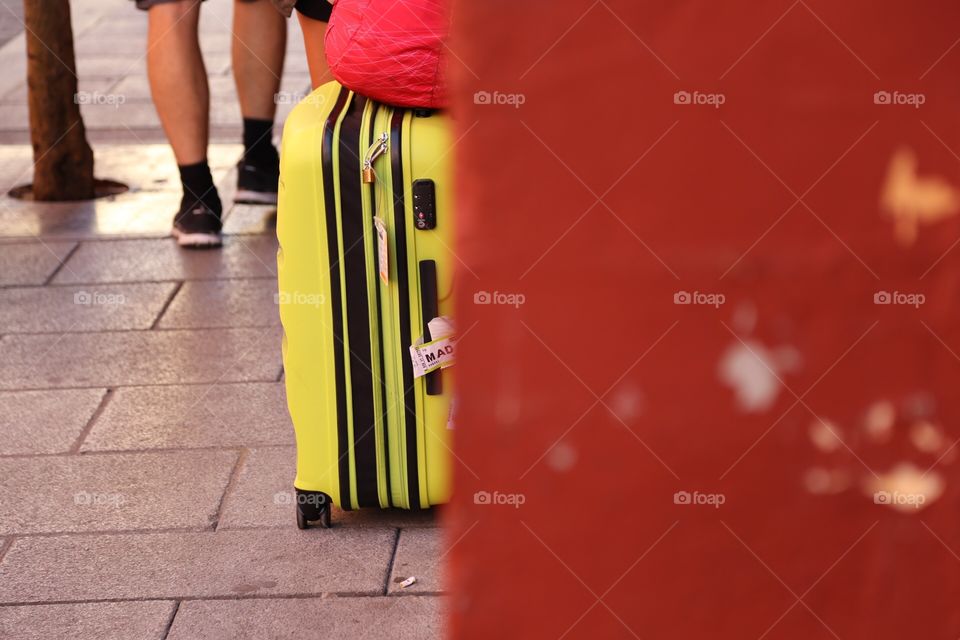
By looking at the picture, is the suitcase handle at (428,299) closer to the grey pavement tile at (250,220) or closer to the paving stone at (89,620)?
the paving stone at (89,620)

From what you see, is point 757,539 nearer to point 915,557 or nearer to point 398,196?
point 915,557

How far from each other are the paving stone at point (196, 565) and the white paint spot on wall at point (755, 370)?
1689mm

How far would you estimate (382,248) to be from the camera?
2467mm

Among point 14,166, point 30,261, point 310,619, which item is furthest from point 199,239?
point 310,619

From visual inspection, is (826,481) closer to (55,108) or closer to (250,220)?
(250,220)

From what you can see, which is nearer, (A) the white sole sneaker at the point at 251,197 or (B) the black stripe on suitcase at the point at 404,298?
(B) the black stripe on suitcase at the point at 404,298

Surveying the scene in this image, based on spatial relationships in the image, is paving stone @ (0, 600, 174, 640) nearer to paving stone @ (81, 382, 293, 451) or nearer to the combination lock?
paving stone @ (81, 382, 293, 451)

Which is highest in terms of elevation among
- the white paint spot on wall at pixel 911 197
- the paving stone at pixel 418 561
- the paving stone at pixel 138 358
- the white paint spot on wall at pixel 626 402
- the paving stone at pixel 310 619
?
the white paint spot on wall at pixel 911 197

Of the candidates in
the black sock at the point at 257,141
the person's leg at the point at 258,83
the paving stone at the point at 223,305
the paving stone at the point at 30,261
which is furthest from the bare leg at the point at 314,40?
the paving stone at the point at 30,261

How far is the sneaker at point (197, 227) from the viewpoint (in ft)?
14.9

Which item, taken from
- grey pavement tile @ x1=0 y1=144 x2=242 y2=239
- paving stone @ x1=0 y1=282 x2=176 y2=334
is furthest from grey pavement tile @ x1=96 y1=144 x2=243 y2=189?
paving stone @ x1=0 y1=282 x2=176 y2=334

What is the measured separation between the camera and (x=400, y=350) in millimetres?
2568

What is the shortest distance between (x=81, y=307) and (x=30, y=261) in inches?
21.3

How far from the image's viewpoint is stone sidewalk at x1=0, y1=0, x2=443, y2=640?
2455 mm
